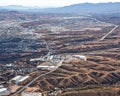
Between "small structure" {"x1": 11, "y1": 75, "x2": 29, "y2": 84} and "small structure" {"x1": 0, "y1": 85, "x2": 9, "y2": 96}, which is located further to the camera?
"small structure" {"x1": 11, "y1": 75, "x2": 29, "y2": 84}

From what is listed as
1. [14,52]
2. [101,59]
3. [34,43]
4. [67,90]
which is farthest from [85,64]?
[34,43]

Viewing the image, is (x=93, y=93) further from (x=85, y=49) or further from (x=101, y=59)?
(x=85, y=49)

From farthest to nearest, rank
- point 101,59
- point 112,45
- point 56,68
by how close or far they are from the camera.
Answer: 1. point 112,45
2. point 101,59
3. point 56,68

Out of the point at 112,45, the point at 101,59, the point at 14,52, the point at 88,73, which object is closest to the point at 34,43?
the point at 14,52

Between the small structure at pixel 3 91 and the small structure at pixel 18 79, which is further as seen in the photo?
the small structure at pixel 18 79

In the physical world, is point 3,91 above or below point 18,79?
above

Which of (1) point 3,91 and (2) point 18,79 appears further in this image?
(2) point 18,79

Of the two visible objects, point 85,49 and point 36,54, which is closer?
point 36,54

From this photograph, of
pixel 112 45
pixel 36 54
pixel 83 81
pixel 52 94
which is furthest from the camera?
pixel 112 45

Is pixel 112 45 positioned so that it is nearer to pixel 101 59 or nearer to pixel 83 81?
pixel 101 59
